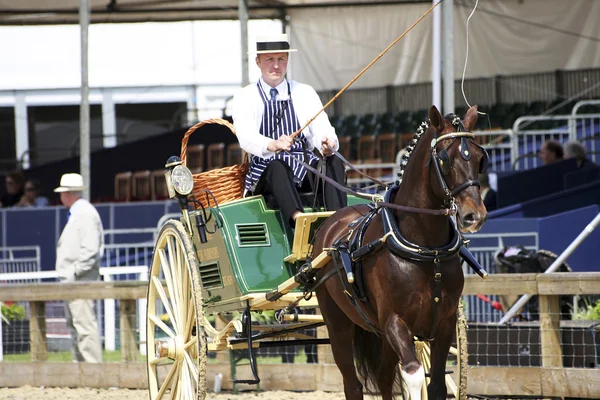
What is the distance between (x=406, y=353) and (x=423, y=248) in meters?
0.49

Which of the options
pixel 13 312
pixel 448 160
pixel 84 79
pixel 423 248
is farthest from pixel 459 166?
pixel 84 79

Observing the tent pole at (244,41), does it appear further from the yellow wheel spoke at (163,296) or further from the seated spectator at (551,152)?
the yellow wheel spoke at (163,296)

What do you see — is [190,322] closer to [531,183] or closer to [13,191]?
[531,183]

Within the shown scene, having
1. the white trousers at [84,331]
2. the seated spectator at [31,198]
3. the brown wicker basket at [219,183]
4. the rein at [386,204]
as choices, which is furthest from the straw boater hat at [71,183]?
the seated spectator at [31,198]

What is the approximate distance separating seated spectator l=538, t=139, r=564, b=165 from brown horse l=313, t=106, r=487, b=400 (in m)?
8.64

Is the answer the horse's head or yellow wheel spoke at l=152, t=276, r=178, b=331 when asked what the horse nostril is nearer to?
the horse's head

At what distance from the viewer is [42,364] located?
9.55 m

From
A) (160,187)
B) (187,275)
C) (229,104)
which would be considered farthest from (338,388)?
(229,104)

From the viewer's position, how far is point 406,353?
16.1 feet

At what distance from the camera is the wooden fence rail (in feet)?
24.8

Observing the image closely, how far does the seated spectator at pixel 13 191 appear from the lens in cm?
1767

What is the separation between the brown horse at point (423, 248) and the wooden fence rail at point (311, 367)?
2.50 meters

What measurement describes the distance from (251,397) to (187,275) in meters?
2.19

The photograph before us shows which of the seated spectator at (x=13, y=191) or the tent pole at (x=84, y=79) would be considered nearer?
the tent pole at (x=84, y=79)
